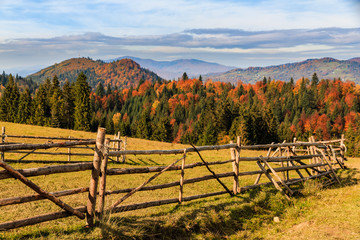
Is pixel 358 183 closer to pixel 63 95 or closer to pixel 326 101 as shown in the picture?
pixel 63 95

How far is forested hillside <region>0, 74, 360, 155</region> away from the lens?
66938 mm

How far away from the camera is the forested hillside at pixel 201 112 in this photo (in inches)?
2635

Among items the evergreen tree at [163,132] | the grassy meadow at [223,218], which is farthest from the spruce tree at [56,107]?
the grassy meadow at [223,218]

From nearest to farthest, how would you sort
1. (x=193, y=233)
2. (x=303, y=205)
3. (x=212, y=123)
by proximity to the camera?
1. (x=193, y=233)
2. (x=303, y=205)
3. (x=212, y=123)

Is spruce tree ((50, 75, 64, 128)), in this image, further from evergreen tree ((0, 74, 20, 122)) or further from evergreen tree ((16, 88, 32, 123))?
evergreen tree ((0, 74, 20, 122))

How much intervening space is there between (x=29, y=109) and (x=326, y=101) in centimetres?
16419

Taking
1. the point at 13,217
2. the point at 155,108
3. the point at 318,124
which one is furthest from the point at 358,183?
the point at 155,108

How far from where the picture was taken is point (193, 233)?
6.91m

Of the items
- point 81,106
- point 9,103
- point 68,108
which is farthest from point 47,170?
point 9,103

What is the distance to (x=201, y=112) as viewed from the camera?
146000 mm

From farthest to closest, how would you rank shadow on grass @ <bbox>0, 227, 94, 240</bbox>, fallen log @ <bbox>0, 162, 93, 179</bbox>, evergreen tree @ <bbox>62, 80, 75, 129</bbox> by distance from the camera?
evergreen tree @ <bbox>62, 80, 75, 129</bbox>
shadow on grass @ <bbox>0, 227, 94, 240</bbox>
fallen log @ <bbox>0, 162, 93, 179</bbox>

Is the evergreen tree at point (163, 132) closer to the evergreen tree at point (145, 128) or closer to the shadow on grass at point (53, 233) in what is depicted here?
the evergreen tree at point (145, 128)

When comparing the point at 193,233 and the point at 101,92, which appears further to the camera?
the point at 101,92

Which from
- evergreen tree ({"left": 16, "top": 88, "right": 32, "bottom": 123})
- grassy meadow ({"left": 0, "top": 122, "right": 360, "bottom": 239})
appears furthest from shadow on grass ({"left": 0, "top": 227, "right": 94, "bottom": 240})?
evergreen tree ({"left": 16, "top": 88, "right": 32, "bottom": 123})
